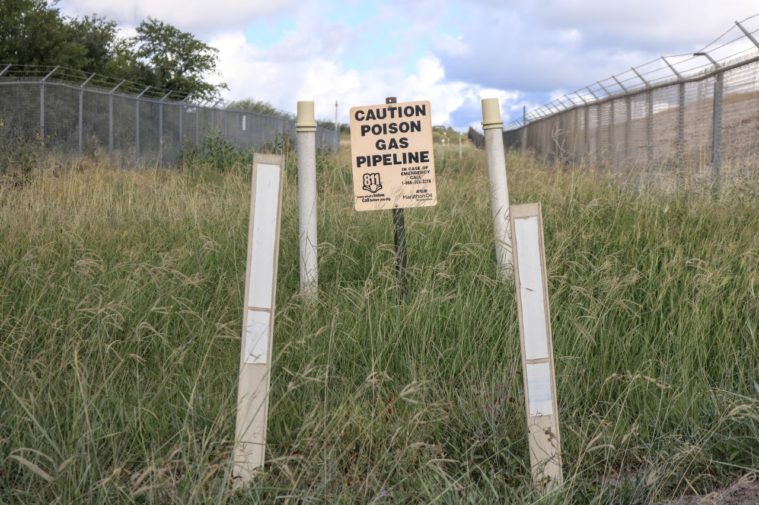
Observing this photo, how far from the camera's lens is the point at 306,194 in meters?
5.68

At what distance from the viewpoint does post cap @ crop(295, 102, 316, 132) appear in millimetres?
5699

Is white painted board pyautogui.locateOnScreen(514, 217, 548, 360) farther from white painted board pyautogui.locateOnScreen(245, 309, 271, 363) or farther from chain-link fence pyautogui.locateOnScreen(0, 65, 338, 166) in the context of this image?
chain-link fence pyautogui.locateOnScreen(0, 65, 338, 166)

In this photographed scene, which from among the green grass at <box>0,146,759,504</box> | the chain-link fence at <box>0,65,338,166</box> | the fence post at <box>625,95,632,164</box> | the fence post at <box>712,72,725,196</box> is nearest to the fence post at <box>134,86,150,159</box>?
the chain-link fence at <box>0,65,338,166</box>

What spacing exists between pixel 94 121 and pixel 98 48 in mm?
28320

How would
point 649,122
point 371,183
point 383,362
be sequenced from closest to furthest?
point 383,362
point 371,183
point 649,122

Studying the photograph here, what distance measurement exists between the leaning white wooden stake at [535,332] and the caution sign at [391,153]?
250cm

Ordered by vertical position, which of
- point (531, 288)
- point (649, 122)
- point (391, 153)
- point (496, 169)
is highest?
point (649, 122)

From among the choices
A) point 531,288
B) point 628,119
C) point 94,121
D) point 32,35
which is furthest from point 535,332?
point 32,35

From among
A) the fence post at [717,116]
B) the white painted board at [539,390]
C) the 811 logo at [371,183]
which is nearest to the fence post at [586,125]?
the fence post at [717,116]

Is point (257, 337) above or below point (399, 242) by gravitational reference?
below

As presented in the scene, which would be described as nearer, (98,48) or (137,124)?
(137,124)

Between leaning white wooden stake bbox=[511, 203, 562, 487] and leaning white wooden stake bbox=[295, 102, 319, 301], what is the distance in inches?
85.7

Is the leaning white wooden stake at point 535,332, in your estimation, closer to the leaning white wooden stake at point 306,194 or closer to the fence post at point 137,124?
the leaning white wooden stake at point 306,194

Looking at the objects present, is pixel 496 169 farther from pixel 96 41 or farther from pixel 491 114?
pixel 96 41
